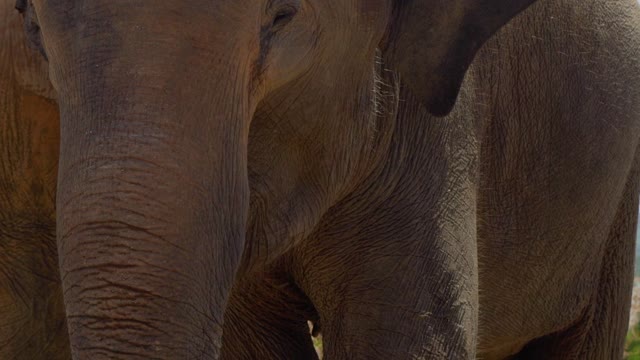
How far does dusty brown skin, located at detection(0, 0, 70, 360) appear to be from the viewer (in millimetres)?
3895

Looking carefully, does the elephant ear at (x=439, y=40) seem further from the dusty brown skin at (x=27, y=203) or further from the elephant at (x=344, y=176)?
the dusty brown skin at (x=27, y=203)

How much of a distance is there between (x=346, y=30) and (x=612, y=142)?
1829mm

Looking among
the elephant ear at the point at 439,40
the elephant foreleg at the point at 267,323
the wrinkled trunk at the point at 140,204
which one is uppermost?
the elephant ear at the point at 439,40

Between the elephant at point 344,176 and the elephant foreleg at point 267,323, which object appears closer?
the elephant at point 344,176

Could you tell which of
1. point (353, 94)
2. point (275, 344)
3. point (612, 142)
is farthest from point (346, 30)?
point (612, 142)

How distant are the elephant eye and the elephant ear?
22.1 inches

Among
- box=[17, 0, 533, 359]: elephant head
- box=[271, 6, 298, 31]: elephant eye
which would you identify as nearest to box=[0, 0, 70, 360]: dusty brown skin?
box=[17, 0, 533, 359]: elephant head

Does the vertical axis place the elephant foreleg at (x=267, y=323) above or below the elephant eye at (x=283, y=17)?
below

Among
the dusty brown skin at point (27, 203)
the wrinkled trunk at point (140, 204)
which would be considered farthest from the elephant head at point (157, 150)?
the dusty brown skin at point (27, 203)

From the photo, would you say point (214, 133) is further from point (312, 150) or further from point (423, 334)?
point (423, 334)

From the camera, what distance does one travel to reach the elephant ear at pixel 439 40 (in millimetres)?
4039

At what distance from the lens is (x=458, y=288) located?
173 inches

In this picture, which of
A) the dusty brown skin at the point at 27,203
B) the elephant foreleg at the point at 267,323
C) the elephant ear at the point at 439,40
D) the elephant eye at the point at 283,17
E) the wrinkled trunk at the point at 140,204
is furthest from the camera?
the elephant foreleg at the point at 267,323

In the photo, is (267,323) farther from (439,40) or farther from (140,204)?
(140,204)
